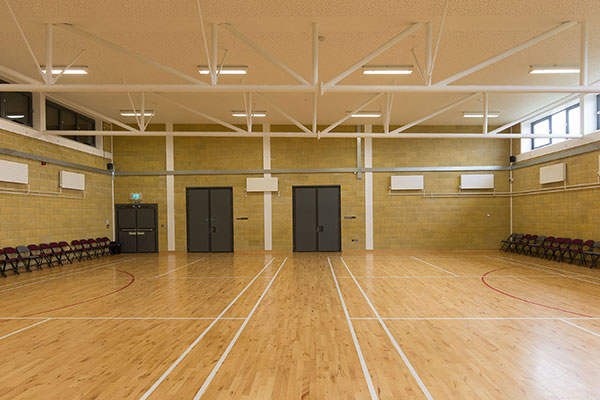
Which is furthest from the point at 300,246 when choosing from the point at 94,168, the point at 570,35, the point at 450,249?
the point at 570,35

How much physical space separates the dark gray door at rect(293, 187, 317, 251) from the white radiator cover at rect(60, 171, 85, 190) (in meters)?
8.90

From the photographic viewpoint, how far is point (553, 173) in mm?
13578

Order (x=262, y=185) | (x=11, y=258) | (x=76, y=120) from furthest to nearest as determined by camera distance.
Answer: (x=262, y=185), (x=76, y=120), (x=11, y=258)

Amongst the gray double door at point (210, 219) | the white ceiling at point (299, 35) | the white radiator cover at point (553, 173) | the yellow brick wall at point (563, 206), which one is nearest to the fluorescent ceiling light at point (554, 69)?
the white ceiling at point (299, 35)

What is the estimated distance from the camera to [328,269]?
37.1ft

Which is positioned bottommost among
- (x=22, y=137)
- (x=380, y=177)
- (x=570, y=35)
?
(x=380, y=177)

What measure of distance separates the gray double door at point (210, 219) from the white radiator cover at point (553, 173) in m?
13.3

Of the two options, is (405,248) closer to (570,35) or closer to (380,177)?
(380,177)

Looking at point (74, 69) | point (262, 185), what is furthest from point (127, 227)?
point (74, 69)

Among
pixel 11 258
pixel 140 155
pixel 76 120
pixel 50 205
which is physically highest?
pixel 76 120

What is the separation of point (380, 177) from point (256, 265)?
7663mm

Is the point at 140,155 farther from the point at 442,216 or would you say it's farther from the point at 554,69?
the point at 554,69

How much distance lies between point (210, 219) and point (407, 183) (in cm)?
944

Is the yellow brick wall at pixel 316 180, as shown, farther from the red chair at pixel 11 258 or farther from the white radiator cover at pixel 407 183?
the red chair at pixel 11 258
